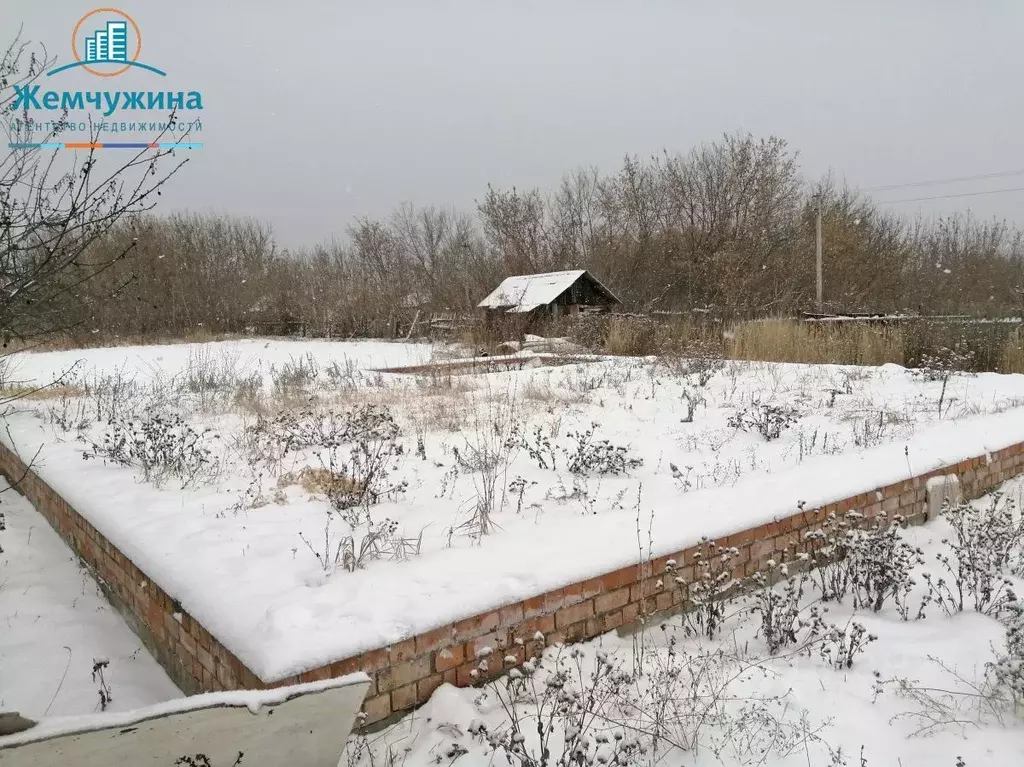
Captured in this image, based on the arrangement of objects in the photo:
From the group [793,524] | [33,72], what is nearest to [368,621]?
[793,524]

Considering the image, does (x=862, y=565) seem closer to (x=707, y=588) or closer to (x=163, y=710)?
(x=707, y=588)

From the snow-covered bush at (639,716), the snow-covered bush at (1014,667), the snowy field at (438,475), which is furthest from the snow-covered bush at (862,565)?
the snow-covered bush at (639,716)

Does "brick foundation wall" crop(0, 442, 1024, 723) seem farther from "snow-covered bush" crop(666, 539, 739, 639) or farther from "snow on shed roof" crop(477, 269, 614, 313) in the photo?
"snow on shed roof" crop(477, 269, 614, 313)

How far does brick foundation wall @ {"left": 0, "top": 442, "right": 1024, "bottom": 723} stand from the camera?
83.2 inches

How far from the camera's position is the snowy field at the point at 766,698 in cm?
200

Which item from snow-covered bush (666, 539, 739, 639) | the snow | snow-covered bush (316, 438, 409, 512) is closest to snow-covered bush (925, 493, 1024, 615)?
snow-covered bush (666, 539, 739, 639)

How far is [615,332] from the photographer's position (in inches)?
533

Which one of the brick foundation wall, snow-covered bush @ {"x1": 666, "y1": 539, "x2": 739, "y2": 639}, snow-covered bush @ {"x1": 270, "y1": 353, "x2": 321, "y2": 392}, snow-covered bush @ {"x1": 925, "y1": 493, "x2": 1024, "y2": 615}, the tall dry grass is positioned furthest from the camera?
the tall dry grass

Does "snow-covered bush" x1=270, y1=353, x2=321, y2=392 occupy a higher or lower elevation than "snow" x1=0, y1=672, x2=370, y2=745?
higher

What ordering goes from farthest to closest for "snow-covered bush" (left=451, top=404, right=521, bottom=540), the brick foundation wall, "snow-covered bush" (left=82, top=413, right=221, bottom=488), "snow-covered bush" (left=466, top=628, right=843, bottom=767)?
"snow-covered bush" (left=82, top=413, right=221, bottom=488) → "snow-covered bush" (left=451, top=404, right=521, bottom=540) → the brick foundation wall → "snow-covered bush" (left=466, top=628, right=843, bottom=767)

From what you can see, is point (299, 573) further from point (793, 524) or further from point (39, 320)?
point (793, 524)

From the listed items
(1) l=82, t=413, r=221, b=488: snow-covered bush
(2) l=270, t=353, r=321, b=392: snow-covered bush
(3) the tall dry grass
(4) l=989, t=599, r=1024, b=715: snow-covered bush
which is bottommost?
(4) l=989, t=599, r=1024, b=715: snow-covered bush

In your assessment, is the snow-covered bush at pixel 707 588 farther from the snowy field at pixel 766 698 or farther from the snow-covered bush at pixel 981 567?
the snow-covered bush at pixel 981 567

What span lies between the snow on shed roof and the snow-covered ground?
48.2 ft
